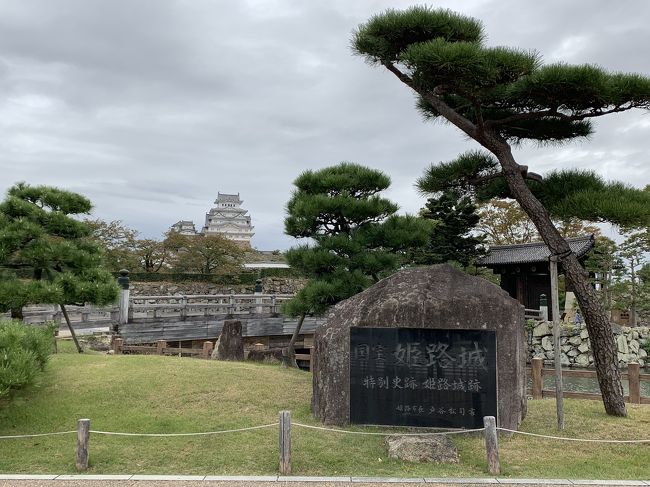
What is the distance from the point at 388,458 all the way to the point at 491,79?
5.37m

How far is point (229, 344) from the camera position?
47.2 feet

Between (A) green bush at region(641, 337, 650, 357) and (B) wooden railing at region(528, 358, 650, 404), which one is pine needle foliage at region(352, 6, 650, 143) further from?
(A) green bush at region(641, 337, 650, 357)

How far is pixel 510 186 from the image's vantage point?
834 cm

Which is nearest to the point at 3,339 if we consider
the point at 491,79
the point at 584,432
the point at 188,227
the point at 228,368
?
the point at 228,368

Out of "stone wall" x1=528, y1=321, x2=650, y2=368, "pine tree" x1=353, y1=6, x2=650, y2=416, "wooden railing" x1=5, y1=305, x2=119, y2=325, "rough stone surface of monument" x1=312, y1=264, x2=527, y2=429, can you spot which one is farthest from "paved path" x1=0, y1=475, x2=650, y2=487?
"stone wall" x1=528, y1=321, x2=650, y2=368

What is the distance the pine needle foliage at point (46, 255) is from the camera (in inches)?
423

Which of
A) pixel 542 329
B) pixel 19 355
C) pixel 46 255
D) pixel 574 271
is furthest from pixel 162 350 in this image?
pixel 542 329

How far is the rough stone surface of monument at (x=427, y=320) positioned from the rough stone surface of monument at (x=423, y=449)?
1035 mm

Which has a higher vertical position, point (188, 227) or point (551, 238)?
point (188, 227)

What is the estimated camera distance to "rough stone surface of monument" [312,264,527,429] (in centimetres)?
687

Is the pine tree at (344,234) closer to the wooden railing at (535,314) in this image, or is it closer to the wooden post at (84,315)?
the wooden post at (84,315)

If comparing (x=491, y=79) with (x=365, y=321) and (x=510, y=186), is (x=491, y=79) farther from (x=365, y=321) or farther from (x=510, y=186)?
(x=365, y=321)

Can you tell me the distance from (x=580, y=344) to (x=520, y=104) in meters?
18.4

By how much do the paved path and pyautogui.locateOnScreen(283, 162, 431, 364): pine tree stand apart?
636cm
